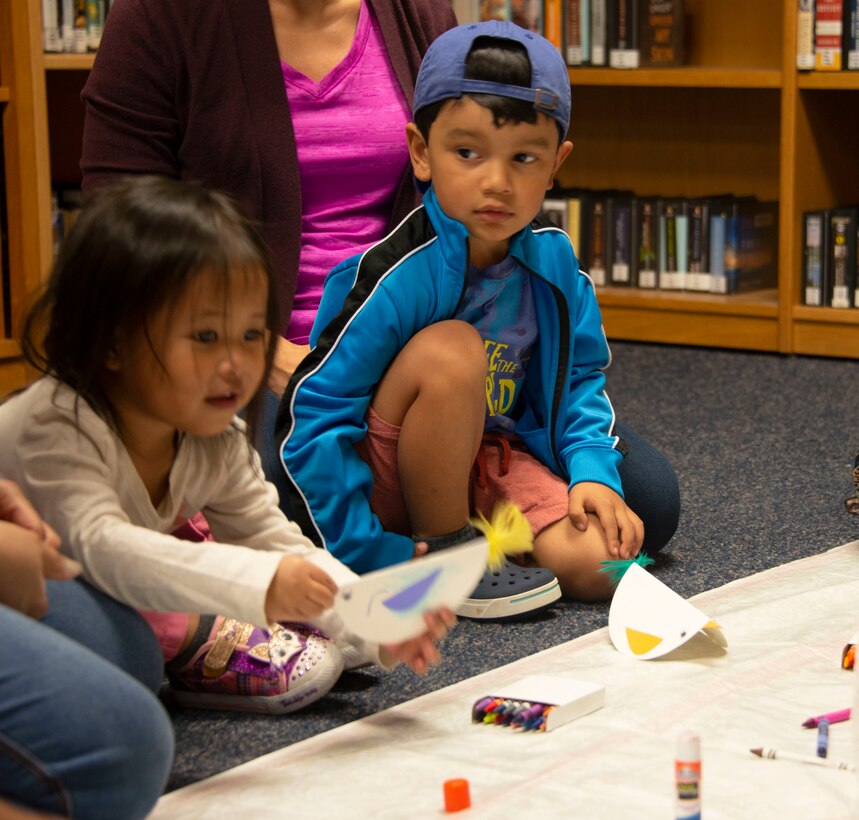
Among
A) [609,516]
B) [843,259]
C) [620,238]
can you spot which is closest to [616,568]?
[609,516]

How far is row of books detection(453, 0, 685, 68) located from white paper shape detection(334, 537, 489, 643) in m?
2.13

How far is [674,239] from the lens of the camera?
120 inches

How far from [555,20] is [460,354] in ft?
5.91

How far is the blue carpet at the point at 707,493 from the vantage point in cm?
126

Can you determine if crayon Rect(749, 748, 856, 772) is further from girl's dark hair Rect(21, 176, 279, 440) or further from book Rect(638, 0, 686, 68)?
book Rect(638, 0, 686, 68)

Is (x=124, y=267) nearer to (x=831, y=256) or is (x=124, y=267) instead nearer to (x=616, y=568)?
(x=616, y=568)

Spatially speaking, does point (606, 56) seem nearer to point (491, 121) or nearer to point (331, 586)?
point (491, 121)

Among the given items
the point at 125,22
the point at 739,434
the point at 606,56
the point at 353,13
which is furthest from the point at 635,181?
the point at 125,22

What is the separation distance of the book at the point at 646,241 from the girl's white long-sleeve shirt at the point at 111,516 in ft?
6.71

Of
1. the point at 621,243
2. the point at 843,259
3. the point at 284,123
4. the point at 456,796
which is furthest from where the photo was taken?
the point at 621,243

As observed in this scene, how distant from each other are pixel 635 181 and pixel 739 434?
1.19m

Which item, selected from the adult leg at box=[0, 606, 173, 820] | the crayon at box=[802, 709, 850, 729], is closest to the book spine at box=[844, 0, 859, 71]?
the crayon at box=[802, 709, 850, 729]

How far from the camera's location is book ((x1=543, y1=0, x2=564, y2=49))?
307cm

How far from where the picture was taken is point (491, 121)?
57.8 inches
